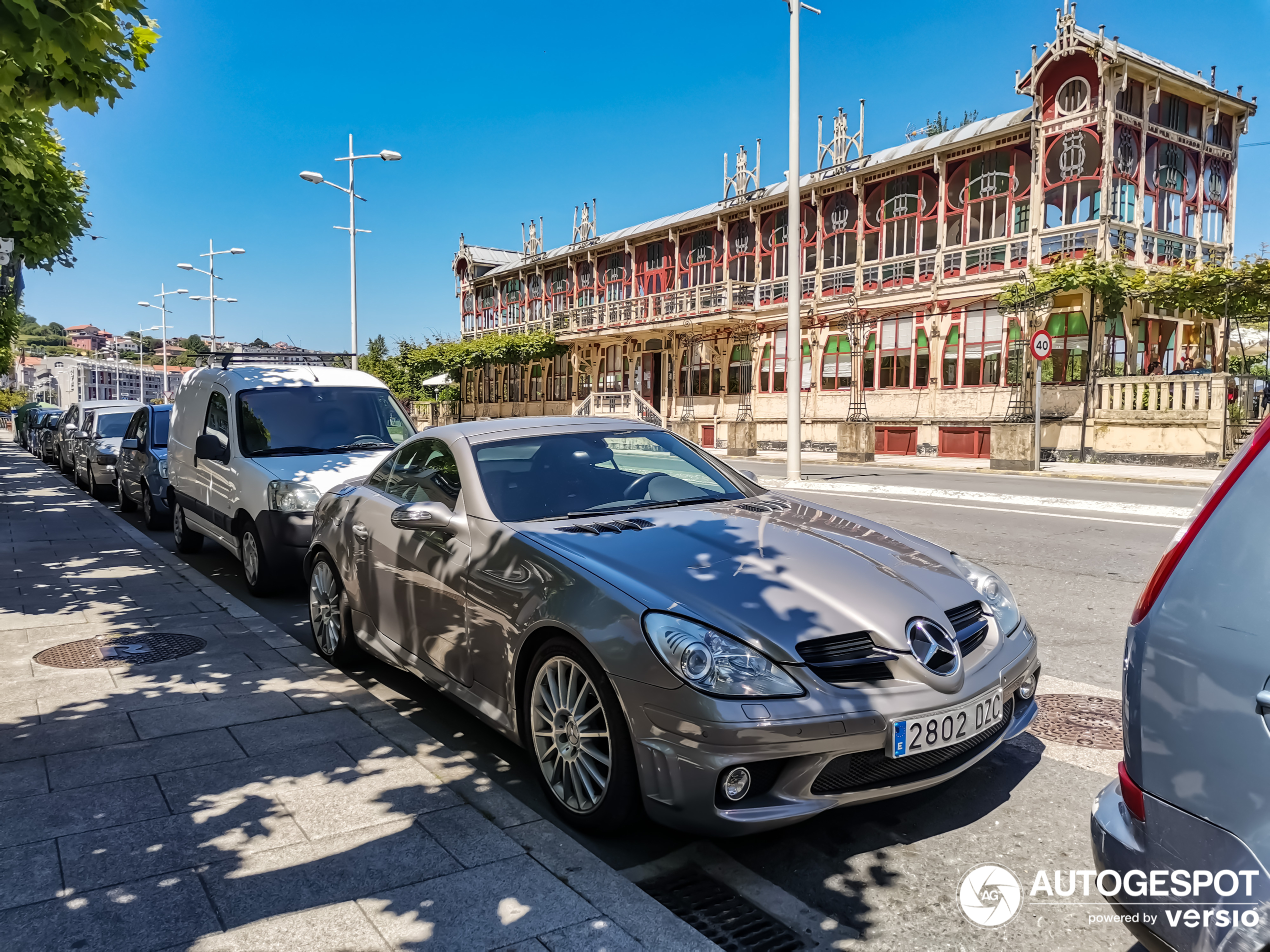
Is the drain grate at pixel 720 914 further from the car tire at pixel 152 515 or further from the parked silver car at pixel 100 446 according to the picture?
the parked silver car at pixel 100 446

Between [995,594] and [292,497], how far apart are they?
18.4 ft

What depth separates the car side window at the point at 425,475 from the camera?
454 centimetres

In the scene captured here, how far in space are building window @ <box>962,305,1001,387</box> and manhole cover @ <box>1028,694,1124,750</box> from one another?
2429 centimetres

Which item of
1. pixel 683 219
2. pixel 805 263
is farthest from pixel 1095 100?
pixel 683 219

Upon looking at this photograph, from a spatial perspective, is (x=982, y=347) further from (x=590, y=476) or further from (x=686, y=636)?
(x=686, y=636)

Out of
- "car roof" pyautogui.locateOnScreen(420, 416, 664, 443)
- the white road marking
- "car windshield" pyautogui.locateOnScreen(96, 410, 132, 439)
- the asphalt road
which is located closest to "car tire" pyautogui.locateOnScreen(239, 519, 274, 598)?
the asphalt road

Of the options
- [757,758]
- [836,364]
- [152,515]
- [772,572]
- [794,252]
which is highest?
[794,252]

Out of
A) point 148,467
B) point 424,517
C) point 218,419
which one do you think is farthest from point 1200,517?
point 148,467

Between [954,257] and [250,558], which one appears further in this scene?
[954,257]

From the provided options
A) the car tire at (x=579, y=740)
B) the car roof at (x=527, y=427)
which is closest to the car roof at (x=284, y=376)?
the car roof at (x=527, y=427)

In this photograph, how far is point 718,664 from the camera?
2.94m

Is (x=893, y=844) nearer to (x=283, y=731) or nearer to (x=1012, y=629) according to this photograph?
(x=1012, y=629)

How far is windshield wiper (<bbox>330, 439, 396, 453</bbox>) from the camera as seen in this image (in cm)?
835

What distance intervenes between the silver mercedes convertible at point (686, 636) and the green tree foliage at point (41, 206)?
809cm
